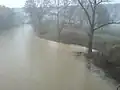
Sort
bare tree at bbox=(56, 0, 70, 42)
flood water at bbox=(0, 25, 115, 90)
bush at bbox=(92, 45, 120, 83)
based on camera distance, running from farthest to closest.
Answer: bare tree at bbox=(56, 0, 70, 42) < bush at bbox=(92, 45, 120, 83) < flood water at bbox=(0, 25, 115, 90)

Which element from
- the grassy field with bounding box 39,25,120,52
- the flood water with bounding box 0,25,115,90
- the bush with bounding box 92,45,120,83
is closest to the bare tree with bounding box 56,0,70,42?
the grassy field with bounding box 39,25,120,52

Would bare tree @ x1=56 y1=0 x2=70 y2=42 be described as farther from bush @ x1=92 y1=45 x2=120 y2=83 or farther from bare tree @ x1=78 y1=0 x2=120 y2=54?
bush @ x1=92 y1=45 x2=120 y2=83

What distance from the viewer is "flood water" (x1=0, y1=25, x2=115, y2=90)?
147 centimetres

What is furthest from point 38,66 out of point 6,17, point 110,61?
point 110,61

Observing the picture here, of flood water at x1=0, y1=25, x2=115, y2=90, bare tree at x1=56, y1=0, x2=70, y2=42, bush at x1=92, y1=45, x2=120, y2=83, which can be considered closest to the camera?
flood water at x1=0, y1=25, x2=115, y2=90

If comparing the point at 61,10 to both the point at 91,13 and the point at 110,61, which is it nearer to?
the point at 91,13

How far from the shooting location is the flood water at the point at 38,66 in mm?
1466

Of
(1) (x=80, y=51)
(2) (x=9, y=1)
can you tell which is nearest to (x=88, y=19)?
(1) (x=80, y=51)

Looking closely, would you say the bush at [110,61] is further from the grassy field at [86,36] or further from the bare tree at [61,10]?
the bare tree at [61,10]

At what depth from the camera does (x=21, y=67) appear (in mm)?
1547

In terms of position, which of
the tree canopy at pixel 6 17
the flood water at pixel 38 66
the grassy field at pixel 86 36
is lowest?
the flood water at pixel 38 66

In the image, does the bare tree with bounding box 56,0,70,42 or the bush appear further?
the bare tree with bounding box 56,0,70,42

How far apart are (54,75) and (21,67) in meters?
0.28

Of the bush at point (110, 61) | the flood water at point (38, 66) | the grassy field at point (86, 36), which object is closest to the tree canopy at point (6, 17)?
the flood water at point (38, 66)
